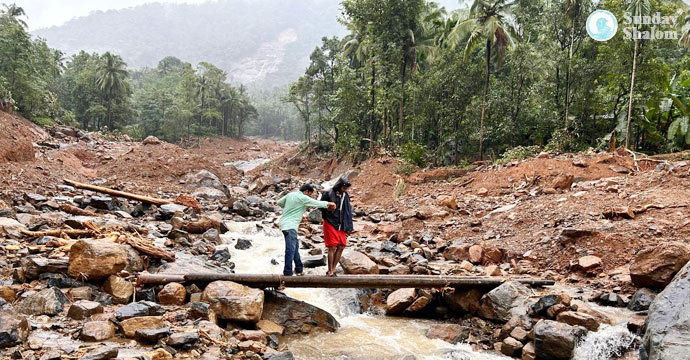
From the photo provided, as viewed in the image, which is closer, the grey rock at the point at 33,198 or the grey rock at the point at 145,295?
the grey rock at the point at 145,295

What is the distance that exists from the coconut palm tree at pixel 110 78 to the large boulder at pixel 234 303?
5011 centimetres

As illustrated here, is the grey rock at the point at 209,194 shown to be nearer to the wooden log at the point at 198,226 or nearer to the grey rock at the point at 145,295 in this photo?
the wooden log at the point at 198,226

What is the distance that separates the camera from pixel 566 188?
12484mm

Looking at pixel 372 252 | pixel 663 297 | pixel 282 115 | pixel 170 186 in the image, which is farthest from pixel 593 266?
pixel 282 115

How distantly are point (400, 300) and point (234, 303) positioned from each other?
3.00m

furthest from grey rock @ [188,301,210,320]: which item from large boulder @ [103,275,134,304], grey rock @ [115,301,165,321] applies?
large boulder @ [103,275,134,304]

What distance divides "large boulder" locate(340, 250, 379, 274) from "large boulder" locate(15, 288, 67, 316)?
187 inches

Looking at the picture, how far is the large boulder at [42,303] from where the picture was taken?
17.4ft

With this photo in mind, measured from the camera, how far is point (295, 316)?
6766 mm

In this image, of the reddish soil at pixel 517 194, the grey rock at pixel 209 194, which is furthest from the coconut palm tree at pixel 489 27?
the grey rock at pixel 209 194

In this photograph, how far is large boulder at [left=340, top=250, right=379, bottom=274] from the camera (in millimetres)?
8227

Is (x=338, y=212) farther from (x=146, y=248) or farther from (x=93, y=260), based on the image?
(x=93, y=260)

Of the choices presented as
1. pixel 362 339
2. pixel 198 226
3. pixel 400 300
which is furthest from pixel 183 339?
pixel 198 226

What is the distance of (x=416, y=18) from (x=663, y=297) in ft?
69.5
